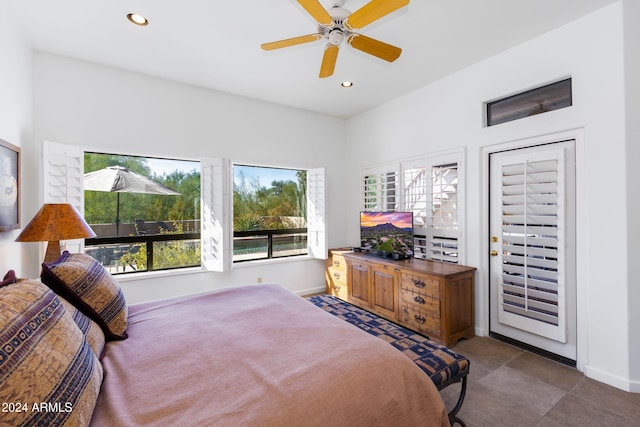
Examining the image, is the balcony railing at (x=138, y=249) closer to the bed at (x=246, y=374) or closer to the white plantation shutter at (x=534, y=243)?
the bed at (x=246, y=374)

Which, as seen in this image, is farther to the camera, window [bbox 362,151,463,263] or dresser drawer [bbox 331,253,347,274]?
dresser drawer [bbox 331,253,347,274]

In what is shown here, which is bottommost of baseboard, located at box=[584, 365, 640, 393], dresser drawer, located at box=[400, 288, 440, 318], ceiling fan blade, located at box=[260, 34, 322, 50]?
baseboard, located at box=[584, 365, 640, 393]

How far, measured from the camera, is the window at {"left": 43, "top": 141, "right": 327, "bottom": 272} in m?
2.80

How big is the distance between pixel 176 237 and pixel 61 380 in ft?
10.1

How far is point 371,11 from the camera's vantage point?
1.79m

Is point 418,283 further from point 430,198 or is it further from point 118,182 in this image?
point 118,182

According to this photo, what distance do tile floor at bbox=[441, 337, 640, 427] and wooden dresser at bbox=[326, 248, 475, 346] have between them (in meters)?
0.41

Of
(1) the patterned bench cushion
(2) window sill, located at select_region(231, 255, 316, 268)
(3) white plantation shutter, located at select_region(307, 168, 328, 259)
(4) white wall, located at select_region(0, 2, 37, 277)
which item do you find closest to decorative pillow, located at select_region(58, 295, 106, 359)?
(4) white wall, located at select_region(0, 2, 37, 277)

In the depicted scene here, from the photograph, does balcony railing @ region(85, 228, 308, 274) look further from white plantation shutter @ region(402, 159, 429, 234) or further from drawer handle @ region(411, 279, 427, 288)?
drawer handle @ region(411, 279, 427, 288)

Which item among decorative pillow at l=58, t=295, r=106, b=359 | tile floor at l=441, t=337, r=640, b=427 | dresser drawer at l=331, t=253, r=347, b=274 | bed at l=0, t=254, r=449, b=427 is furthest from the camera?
dresser drawer at l=331, t=253, r=347, b=274

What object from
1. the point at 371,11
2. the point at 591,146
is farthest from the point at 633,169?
the point at 371,11

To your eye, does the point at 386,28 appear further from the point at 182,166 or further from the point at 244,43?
the point at 182,166

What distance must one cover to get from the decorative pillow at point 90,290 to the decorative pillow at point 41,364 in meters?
0.45

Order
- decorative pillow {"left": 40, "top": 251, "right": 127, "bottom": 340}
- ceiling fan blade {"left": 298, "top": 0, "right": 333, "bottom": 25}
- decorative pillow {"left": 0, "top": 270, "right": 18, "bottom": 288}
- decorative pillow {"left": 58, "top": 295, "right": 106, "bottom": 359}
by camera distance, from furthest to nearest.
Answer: ceiling fan blade {"left": 298, "top": 0, "right": 333, "bottom": 25} < decorative pillow {"left": 40, "top": 251, "right": 127, "bottom": 340} < decorative pillow {"left": 58, "top": 295, "right": 106, "bottom": 359} < decorative pillow {"left": 0, "top": 270, "right": 18, "bottom": 288}
